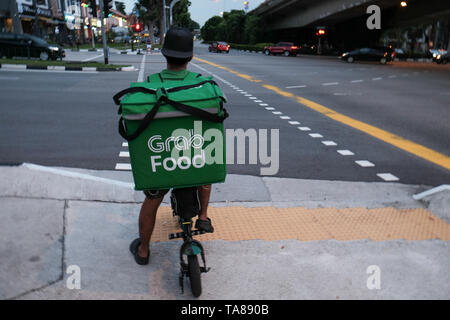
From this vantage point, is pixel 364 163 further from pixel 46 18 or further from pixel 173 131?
pixel 46 18

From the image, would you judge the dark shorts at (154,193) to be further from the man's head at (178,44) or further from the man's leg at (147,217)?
the man's head at (178,44)

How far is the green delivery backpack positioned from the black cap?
0.78 feet

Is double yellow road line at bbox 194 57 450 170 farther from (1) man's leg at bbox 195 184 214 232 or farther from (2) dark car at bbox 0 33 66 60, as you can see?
(2) dark car at bbox 0 33 66 60

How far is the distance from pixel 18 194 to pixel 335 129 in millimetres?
5973

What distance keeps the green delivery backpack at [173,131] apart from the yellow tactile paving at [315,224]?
1.21m

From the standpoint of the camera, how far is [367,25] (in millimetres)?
51031

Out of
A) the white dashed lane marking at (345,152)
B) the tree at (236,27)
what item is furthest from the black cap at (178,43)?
the tree at (236,27)

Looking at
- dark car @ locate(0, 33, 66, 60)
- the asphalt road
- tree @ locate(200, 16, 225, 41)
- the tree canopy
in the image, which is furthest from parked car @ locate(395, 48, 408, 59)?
tree @ locate(200, 16, 225, 41)

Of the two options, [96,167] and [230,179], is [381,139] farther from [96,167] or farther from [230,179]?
[96,167]

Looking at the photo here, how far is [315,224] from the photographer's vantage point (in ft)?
13.3

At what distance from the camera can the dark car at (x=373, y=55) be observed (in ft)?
106

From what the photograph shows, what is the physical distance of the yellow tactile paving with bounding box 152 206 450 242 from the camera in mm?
3820

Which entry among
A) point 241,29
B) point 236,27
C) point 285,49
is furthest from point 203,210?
point 236,27
